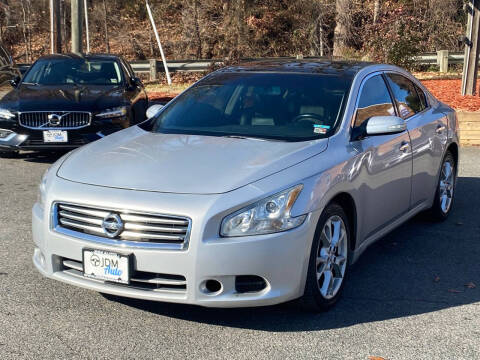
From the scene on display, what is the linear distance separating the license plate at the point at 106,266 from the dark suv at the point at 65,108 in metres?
5.58

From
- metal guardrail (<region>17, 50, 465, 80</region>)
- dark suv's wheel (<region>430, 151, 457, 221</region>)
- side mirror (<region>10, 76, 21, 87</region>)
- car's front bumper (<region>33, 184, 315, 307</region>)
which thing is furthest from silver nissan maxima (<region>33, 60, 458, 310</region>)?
metal guardrail (<region>17, 50, 465, 80</region>)

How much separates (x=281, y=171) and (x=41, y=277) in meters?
2.10

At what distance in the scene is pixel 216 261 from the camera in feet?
13.0

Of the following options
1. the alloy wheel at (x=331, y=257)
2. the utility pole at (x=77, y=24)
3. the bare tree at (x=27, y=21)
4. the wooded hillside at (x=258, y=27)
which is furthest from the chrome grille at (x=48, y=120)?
the bare tree at (x=27, y=21)

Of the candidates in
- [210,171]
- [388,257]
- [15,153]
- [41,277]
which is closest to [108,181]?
[210,171]

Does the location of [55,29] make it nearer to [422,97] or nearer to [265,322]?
[422,97]

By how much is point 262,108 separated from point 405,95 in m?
1.60

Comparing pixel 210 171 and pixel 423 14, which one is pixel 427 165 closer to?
pixel 210 171

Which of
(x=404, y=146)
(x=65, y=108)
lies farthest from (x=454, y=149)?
(x=65, y=108)

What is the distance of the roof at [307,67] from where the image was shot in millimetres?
5761

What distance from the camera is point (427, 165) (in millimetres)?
6297

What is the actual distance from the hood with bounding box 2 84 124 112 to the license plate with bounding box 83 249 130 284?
5.84 m

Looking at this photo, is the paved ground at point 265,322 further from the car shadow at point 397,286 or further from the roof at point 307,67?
the roof at point 307,67

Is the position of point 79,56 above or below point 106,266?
above
